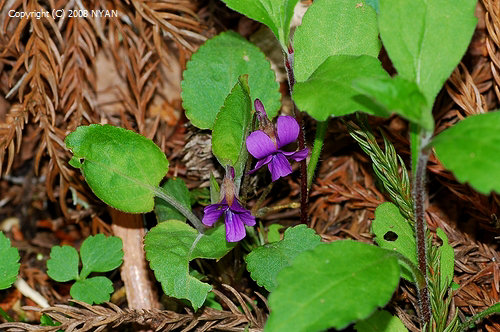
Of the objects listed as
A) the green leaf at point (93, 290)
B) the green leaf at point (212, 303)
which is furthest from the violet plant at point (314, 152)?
the green leaf at point (93, 290)

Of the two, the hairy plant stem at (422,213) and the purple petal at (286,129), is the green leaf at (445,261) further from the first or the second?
the purple petal at (286,129)

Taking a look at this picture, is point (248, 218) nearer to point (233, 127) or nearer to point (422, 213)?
point (233, 127)

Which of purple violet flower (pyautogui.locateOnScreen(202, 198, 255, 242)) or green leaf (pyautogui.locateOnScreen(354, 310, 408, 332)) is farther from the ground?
purple violet flower (pyautogui.locateOnScreen(202, 198, 255, 242))

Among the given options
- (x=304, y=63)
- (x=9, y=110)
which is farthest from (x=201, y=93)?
(x=9, y=110)

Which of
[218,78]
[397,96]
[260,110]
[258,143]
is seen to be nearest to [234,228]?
[258,143]

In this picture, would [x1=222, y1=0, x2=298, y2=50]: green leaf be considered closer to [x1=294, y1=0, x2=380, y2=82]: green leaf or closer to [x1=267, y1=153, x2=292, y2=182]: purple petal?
[x1=294, y1=0, x2=380, y2=82]: green leaf

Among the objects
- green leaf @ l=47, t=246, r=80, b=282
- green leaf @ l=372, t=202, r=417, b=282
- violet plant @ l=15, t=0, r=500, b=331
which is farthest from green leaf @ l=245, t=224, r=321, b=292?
green leaf @ l=47, t=246, r=80, b=282
